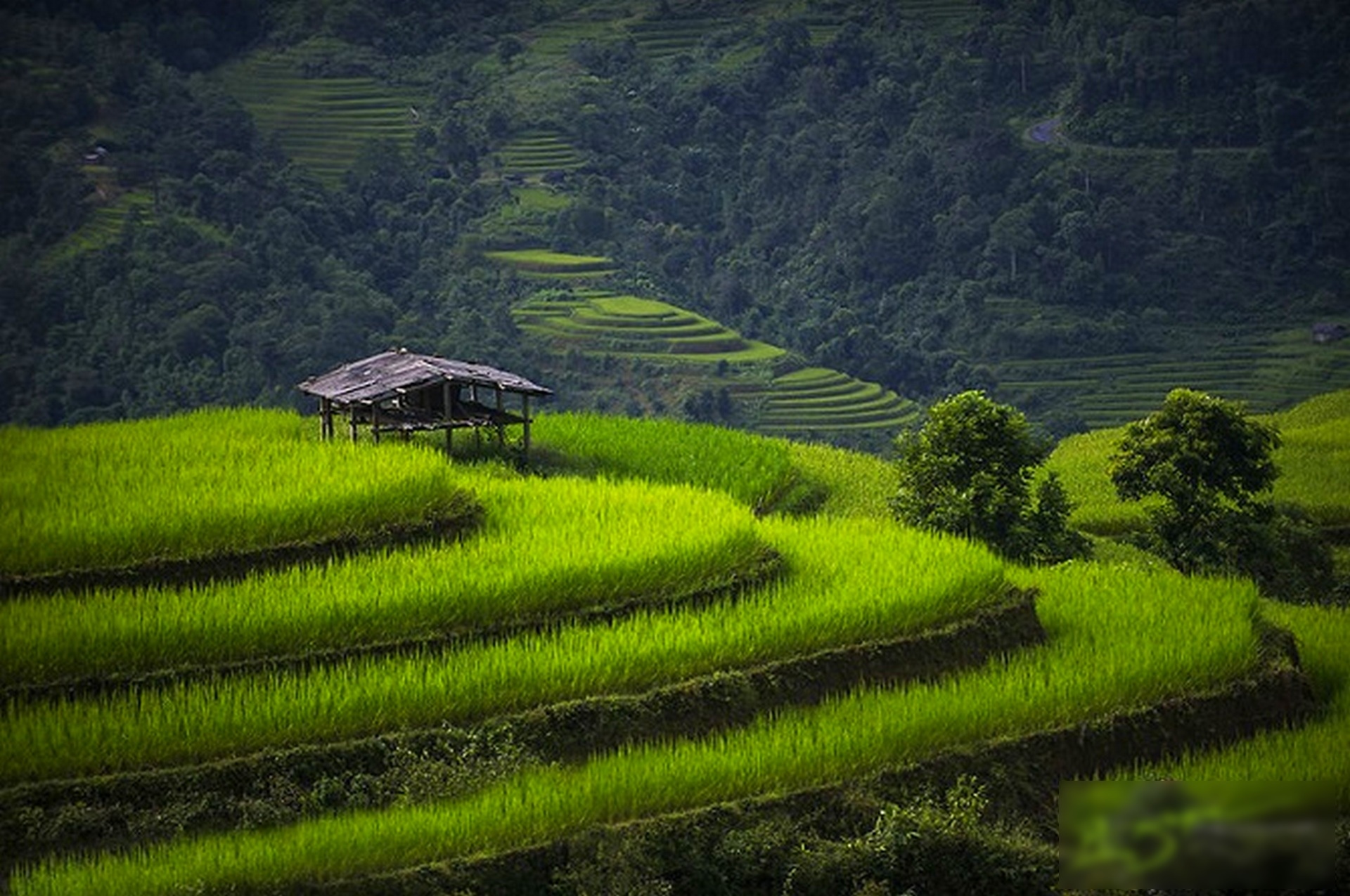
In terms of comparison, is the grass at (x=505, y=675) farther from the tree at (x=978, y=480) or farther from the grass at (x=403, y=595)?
the tree at (x=978, y=480)

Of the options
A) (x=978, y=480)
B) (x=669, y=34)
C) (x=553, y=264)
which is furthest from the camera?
(x=669, y=34)

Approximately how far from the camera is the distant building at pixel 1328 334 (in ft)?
196

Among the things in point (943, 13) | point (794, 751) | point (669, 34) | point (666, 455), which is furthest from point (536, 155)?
point (794, 751)

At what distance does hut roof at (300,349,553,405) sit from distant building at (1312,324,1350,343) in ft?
147

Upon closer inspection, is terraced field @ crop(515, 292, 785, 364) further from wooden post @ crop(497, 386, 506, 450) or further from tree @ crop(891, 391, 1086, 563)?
tree @ crop(891, 391, 1086, 563)

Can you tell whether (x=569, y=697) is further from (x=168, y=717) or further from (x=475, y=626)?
(x=168, y=717)

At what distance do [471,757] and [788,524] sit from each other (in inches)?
260

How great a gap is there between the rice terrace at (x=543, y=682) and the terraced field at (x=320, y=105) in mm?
55215

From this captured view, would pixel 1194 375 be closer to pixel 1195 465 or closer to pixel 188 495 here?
pixel 1195 465

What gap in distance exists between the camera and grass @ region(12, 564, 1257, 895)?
10.0 meters

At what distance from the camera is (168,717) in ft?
36.9

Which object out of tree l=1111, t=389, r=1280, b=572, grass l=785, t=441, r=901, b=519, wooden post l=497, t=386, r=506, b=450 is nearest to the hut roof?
wooden post l=497, t=386, r=506, b=450

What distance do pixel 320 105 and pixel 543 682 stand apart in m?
65.9

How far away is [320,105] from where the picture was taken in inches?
2960
